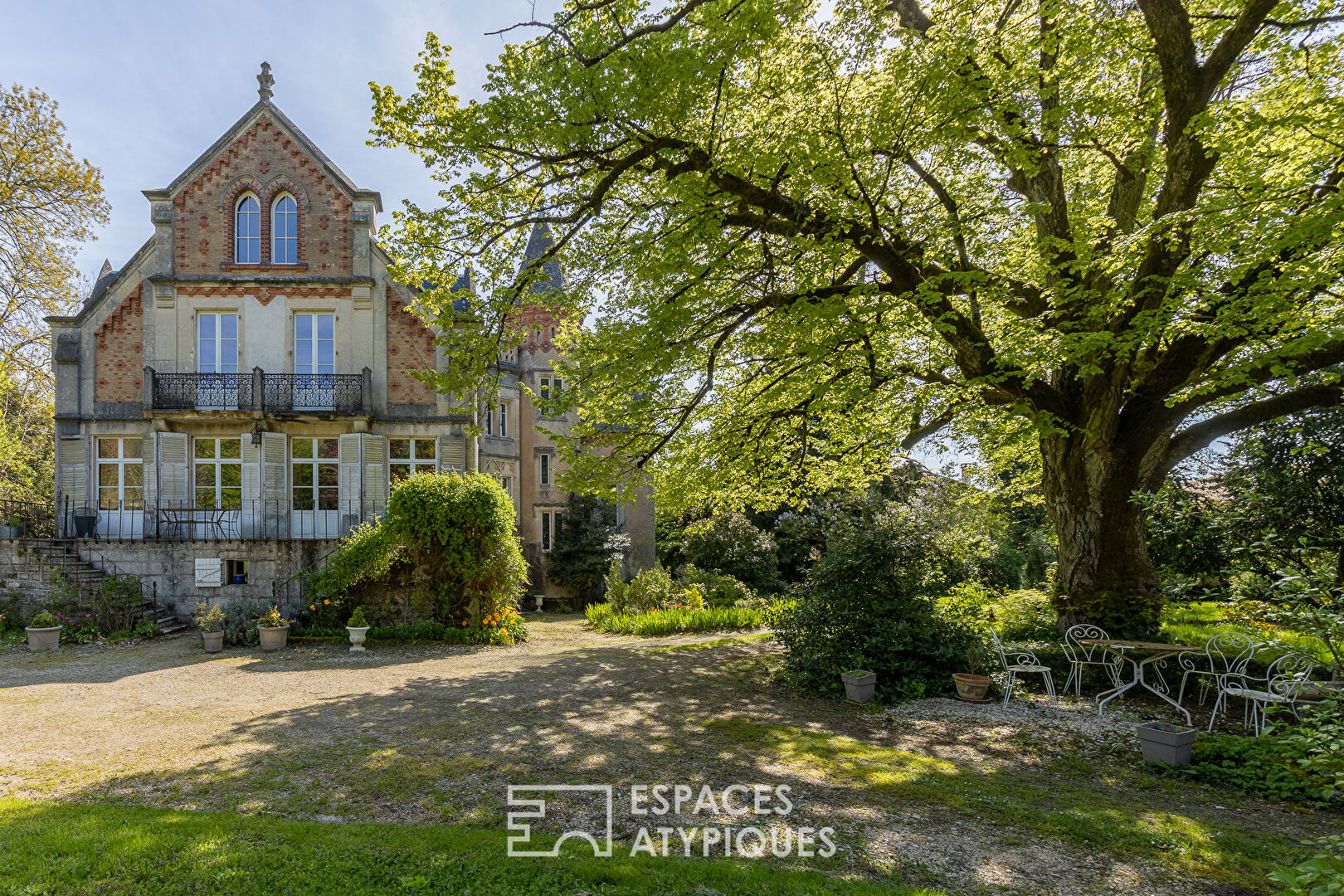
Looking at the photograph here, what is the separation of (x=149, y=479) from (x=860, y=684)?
727 inches

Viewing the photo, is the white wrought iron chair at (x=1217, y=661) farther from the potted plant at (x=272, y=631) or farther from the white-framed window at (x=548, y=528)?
the white-framed window at (x=548, y=528)

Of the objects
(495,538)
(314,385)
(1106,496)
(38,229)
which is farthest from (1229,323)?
(38,229)

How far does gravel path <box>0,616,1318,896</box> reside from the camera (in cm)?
441

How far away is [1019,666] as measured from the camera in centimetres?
830

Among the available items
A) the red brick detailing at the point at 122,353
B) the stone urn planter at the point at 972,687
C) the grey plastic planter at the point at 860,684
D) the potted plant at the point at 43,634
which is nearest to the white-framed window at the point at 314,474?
the red brick detailing at the point at 122,353

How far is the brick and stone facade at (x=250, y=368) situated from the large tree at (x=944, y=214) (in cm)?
826

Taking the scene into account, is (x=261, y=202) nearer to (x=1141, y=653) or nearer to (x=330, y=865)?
(x=330, y=865)

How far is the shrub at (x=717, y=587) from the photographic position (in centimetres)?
1691

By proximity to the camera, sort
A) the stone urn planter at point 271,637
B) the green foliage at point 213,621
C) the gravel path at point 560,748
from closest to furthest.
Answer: the gravel path at point 560,748 < the green foliage at point 213,621 < the stone urn planter at point 271,637

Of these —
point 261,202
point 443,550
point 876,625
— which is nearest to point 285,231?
point 261,202

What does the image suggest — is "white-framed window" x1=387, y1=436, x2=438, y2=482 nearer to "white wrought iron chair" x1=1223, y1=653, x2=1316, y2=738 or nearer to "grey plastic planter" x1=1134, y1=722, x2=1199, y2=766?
"grey plastic planter" x1=1134, y1=722, x2=1199, y2=766

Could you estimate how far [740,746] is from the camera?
627cm

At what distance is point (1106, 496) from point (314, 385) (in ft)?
58.9

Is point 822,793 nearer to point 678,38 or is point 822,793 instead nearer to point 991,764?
point 991,764
